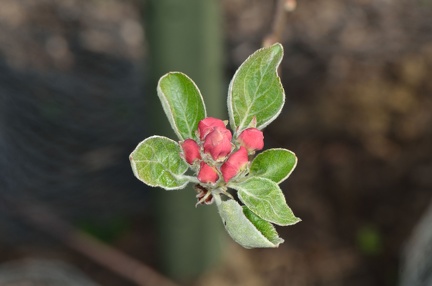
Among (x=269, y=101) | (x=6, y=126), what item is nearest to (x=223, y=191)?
(x=269, y=101)

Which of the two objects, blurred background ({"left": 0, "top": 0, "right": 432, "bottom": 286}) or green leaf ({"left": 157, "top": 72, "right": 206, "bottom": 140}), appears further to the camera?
blurred background ({"left": 0, "top": 0, "right": 432, "bottom": 286})

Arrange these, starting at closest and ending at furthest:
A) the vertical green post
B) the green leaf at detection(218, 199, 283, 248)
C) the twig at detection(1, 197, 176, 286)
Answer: the green leaf at detection(218, 199, 283, 248)
the vertical green post
the twig at detection(1, 197, 176, 286)

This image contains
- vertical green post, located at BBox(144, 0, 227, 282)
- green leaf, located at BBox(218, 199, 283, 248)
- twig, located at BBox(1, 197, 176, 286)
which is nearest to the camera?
green leaf, located at BBox(218, 199, 283, 248)

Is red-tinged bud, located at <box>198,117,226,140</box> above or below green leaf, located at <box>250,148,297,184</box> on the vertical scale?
below

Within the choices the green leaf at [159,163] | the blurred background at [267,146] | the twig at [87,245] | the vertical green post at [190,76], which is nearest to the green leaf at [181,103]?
the green leaf at [159,163]

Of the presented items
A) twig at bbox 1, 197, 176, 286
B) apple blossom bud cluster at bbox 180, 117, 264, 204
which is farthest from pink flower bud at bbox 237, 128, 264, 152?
twig at bbox 1, 197, 176, 286

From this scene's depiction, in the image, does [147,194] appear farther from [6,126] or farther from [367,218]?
[367,218]

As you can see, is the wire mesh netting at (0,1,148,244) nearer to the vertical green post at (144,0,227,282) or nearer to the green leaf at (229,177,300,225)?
the vertical green post at (144,0,227,282)

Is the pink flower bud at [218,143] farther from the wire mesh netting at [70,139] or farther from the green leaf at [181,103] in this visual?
the wire mesh netting at [70,139]
